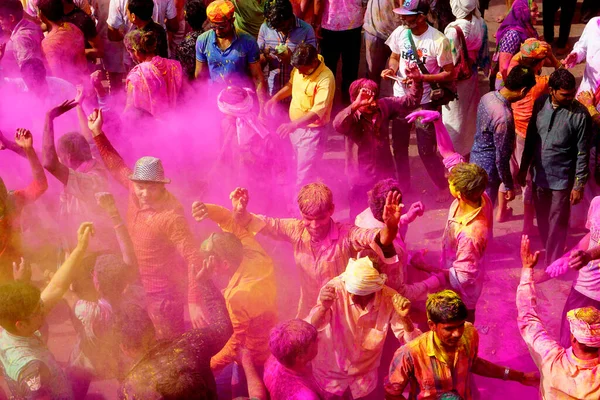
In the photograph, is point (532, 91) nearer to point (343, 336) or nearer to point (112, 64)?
point (343, 336)

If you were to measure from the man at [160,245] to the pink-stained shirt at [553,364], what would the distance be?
2178mm

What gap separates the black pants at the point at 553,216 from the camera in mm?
6738

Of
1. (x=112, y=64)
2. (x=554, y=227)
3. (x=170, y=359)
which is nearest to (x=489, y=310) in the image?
(x=554, y=227)

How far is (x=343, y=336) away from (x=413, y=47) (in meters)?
3.67

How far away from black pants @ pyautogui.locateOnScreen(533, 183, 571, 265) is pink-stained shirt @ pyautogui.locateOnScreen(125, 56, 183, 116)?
142 inches

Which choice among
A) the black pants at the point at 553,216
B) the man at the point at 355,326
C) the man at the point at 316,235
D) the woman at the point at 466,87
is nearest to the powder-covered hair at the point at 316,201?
the man at the point at 316,235

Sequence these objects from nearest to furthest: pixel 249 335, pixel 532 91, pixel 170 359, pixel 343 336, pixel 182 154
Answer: pixel 170 359 → pixel 343 336 → pixel 249 335 → pixel 532 91 → pixel 182 154

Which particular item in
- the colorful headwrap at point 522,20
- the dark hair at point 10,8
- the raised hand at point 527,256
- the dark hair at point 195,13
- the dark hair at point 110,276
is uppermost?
the dark hair at point 10,8

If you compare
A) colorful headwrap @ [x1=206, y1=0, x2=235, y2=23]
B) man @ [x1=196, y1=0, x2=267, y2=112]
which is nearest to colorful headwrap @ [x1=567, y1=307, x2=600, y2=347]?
man @ [x1=196, y1=0, x2=267, y2=112]

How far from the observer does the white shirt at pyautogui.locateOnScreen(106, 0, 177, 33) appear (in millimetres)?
A: 8734

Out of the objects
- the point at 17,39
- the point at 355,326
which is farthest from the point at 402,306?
the point at 17,39

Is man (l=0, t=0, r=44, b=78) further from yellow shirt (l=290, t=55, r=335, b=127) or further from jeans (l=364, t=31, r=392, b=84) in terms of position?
jeans (l=364, t=31, r=392, b=84)

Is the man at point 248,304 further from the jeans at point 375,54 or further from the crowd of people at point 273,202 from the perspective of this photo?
the jeans at point 375,54

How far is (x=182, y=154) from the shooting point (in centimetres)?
807
